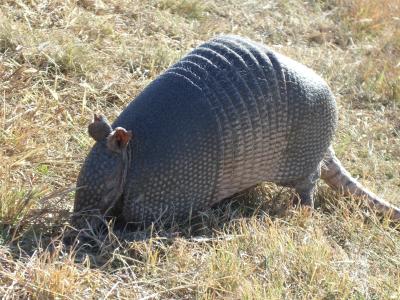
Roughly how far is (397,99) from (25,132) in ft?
12.9

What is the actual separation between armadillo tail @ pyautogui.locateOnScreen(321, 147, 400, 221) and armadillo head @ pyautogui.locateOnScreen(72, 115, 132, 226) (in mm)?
1767

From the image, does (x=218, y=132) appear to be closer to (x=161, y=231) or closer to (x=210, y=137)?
(x=210, y=137)

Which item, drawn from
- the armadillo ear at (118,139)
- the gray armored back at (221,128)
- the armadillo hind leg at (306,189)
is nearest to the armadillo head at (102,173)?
the armadillo ear at (118,139)

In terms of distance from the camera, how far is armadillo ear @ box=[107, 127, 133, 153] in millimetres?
3980

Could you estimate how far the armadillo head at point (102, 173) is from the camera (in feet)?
13.1

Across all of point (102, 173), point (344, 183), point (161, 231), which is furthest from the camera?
point (344, 183)

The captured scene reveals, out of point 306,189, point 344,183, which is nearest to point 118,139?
point 306,189

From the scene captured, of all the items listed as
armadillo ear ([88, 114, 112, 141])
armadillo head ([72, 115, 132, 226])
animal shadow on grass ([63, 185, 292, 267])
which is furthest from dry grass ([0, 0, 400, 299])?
armadillo ear ([88, 114, 112, 141])

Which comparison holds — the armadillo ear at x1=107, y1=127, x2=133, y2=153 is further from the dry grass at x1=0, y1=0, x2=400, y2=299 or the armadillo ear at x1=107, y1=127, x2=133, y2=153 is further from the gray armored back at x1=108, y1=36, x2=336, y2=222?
the dry grass at x1=0, y1=0, x2=400, y2=299

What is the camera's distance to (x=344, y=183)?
17.3ft

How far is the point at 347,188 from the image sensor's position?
525cm

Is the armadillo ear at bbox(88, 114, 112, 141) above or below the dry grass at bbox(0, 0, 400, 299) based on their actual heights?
above

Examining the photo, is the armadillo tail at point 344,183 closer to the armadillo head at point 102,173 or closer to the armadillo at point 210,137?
the armadillo at point 210,137

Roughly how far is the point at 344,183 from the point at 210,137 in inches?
53.7
